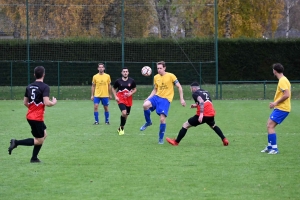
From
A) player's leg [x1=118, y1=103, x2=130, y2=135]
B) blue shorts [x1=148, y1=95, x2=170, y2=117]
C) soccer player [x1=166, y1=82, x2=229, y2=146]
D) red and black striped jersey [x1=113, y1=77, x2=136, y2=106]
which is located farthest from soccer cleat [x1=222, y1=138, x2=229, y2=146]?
red and black striped jersey [x1=113, y1=77, x2=136, y2=106]

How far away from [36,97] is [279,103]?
15.0ft

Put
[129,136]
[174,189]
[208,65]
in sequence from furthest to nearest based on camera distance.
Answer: [208,65], [129,136], [174,189]

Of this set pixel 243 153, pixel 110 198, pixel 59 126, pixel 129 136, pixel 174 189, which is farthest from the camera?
pixel 59 126

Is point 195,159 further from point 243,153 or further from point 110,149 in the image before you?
point 110,149

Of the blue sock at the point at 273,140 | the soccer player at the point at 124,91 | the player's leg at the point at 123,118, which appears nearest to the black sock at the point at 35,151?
the blue sock at the point at 273,140

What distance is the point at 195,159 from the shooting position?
11039mm

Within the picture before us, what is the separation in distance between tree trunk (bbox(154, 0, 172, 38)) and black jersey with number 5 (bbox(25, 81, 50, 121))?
2322 centimetres

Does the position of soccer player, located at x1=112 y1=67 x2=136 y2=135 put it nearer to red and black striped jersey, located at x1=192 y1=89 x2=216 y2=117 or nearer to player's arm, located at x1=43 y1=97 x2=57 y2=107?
red and black striped jersey, located at x1=192 y1=89 x2=216 y2=117

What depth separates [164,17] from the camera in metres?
33.4

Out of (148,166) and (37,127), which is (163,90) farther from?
(37,127)

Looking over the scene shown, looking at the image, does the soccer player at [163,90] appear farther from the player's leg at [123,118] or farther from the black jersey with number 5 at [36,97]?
the black jersey with number 5 at [36,97]

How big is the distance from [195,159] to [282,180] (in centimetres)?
239

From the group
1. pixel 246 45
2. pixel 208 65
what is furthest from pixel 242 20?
pixel 208 65

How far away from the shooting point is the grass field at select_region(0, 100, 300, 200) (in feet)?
26.7
